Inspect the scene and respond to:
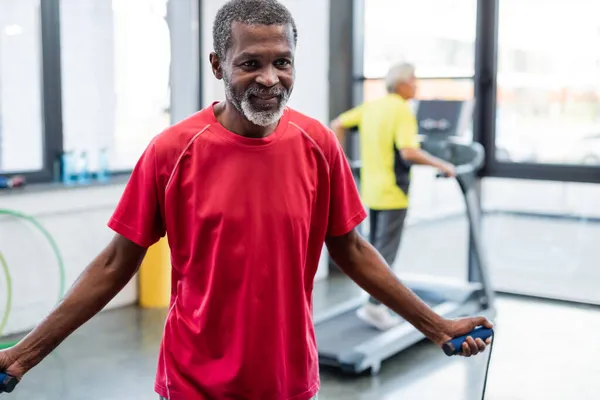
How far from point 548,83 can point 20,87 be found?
3738mm

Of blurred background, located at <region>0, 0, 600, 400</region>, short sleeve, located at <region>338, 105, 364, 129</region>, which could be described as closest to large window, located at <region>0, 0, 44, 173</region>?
blurred background, located at <region>0, 0, 600, 400</region>

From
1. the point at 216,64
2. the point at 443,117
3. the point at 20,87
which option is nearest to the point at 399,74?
the point at 443,117

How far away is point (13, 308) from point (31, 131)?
116 centimetres

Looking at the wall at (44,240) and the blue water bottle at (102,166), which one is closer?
the wall at (44,240)

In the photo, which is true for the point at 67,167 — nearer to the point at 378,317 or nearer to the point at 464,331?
the point at 378,317

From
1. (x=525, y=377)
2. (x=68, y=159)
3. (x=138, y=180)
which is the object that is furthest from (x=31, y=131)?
(x=138, y=180)

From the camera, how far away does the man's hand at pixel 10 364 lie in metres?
1.58

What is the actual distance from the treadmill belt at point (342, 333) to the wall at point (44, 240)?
5.61 ft

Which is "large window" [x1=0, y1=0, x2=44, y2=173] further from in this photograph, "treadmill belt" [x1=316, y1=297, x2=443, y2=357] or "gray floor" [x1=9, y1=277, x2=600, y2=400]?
"treadmill belt" [x1=316, y1=297, x2=443, y2=357]

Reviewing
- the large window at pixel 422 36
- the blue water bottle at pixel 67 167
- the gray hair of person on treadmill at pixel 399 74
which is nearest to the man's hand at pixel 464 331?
the gray hair of person on treadmill at pixel 399 74

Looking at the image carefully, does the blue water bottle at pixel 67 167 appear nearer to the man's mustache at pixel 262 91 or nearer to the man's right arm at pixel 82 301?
the man's right arm at pixel 82 301

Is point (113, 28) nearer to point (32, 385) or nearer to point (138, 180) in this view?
point (32, 385)

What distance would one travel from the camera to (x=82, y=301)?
1.62 m

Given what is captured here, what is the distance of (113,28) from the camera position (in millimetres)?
5527
